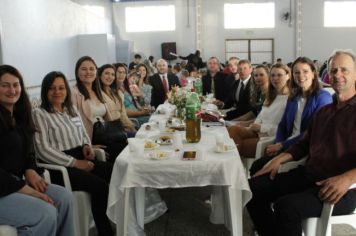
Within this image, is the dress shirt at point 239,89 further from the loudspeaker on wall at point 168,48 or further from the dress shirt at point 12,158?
the loudspeaker on wall at point 168,48

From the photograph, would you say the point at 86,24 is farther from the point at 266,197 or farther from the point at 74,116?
the point at 266,197

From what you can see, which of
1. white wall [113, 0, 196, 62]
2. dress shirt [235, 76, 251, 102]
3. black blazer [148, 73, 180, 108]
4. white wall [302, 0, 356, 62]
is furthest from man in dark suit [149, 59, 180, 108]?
white wall [302, 0, 356, 62]

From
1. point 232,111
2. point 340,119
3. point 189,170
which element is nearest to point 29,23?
point 232,111

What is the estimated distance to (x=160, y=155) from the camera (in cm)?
212

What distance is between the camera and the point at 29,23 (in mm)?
5328

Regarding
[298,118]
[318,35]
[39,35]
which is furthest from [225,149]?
[318,35]

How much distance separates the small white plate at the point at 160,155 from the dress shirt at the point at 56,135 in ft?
2.07

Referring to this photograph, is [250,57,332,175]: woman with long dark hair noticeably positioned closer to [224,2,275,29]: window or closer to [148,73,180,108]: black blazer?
[148,73,180,108]: black blazer

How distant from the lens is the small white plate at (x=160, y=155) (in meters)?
2.09

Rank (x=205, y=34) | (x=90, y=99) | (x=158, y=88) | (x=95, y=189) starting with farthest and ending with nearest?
(x=205, y=34) < (x=158, y=88) < (x=90, y=99) < (x=95, y=189)

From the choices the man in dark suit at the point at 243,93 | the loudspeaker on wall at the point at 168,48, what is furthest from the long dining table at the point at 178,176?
the loudspeaker on wall at the point at 168,48

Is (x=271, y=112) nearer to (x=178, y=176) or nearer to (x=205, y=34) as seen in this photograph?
(x=178, y=176)

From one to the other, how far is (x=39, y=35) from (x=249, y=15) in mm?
8639

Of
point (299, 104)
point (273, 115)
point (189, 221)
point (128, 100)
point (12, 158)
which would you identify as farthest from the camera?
point (128, 100)
